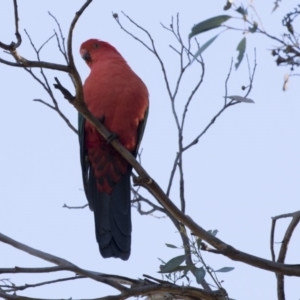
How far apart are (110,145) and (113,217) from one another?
41cm

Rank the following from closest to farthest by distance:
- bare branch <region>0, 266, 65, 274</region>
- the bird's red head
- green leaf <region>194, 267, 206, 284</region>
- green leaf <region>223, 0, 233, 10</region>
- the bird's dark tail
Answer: green leaf <region>223, 0, 233, 10</region>, bare branch <region>0, 266, 65, 274</region>, green leaf <region>194, 267, 206, 284</region>, the bird's dark tail, the bird's red head

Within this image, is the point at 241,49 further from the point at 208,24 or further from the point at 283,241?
the point at 283,241

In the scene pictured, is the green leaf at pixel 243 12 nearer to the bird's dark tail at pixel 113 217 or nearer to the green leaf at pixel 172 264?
the green leaf at pixel 172 264

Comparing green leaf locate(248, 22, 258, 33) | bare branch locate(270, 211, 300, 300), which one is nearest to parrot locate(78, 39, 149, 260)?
bare branch locate(270, 211, 300, 300)

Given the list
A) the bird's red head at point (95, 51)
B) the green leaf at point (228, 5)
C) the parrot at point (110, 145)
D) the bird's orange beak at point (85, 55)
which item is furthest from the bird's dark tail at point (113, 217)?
the green leaf at point (228, 5)

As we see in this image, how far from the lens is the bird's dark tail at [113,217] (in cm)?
342

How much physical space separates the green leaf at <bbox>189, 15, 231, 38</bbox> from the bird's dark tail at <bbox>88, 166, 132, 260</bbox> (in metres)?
1.81

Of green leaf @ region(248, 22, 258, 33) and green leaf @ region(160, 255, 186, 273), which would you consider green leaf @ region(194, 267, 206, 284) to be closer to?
green leaf @ region(160, 255, 186, 273)

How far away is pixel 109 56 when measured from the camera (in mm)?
4305

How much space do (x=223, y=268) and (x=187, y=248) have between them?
0.17 m

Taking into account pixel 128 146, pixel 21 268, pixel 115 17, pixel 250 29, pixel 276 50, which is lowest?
pixel 21 268

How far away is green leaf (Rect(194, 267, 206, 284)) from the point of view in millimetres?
2445

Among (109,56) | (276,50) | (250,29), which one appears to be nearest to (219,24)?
(250,29)

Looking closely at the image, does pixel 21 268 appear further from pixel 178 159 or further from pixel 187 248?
pixel 178 159
